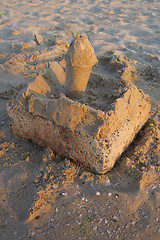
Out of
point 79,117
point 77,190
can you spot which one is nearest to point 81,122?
point 79,117

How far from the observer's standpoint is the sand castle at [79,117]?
182 centimetres

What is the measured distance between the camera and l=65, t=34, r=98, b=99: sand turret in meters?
1.97

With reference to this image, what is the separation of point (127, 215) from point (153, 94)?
2080 millimetres

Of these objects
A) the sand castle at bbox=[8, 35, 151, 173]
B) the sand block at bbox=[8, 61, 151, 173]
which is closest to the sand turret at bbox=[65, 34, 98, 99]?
the sand castle at bbox=[8, 35, 151, 173]

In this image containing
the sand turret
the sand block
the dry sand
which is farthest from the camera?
the sand turret

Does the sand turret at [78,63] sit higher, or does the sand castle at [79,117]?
Answer: the sand turret at [78,63]

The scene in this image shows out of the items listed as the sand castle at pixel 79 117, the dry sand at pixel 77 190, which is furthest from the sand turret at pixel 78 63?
the dry sand at pixel 77 190

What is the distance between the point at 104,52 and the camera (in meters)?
4.57

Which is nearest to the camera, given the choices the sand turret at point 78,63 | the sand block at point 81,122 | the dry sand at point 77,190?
the dry sand at point 77,190

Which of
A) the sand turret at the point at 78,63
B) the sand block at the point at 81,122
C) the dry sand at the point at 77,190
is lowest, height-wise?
the dry sand at the point at 77,190

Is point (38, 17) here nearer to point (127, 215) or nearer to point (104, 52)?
point (104, 52)

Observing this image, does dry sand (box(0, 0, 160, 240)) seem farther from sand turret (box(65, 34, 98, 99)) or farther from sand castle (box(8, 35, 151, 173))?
sand turret (box(65, 34, 98, 99))

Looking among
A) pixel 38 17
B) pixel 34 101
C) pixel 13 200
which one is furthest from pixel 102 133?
pixel 38 17

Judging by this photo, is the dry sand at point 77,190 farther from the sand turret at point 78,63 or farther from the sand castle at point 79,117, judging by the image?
the sand turret at point 78,63
